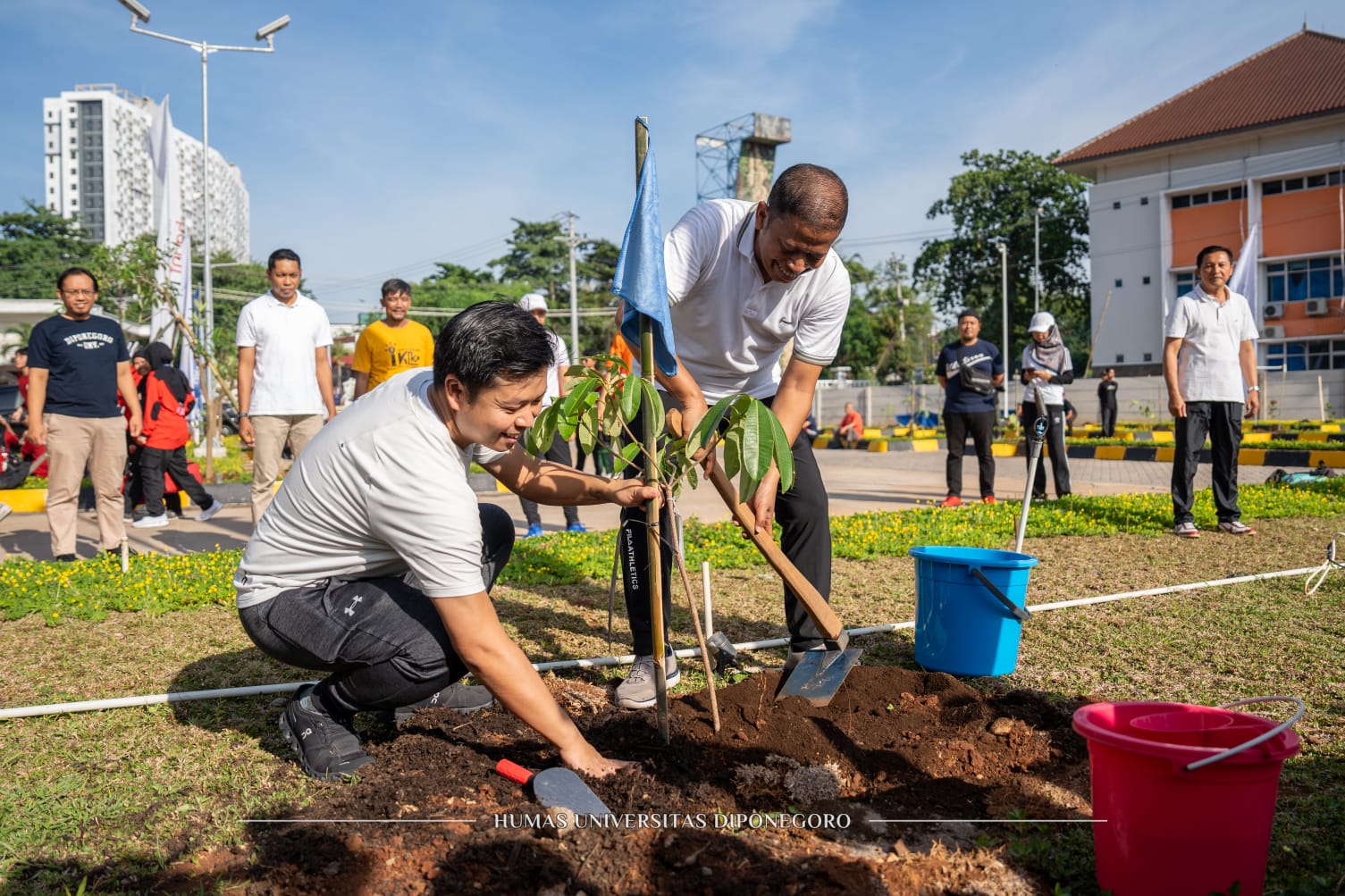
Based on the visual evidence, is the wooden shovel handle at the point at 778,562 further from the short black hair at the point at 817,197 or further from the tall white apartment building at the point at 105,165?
the tall white apartment building at the point at 105,165

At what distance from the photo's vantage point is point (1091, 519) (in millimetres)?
7148

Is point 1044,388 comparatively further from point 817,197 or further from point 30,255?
point 30,255

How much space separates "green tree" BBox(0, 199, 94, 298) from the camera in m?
54.0

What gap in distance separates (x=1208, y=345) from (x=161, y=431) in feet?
27.3

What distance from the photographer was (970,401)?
8.82 m

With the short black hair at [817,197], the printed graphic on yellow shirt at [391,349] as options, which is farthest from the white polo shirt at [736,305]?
the printed graphic on yellow shirt at [391,349]

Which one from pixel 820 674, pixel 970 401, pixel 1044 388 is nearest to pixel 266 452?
pixel 820 674

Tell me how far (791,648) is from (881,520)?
390 cm

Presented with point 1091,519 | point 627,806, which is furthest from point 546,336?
point 1091,519

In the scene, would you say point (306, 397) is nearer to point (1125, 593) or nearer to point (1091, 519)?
point (1125, 593)

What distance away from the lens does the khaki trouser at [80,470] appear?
20.0ft

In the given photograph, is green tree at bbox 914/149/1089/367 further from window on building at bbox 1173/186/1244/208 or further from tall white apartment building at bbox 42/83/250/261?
tall white apartment building at bbox 42/83/250/261

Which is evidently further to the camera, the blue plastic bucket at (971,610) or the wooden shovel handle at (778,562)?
the blue plastic bucket at (971,610)

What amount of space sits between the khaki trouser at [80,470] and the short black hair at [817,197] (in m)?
5.27
